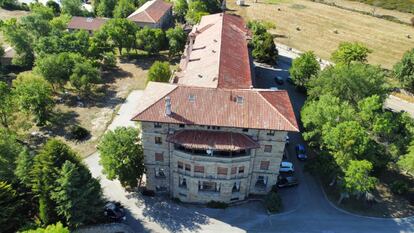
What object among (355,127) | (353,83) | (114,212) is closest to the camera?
(114,212)

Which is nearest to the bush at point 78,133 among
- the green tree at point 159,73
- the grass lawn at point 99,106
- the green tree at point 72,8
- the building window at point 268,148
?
the grass lawn at point 99,106

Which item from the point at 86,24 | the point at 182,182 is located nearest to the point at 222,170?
the point at 182,182

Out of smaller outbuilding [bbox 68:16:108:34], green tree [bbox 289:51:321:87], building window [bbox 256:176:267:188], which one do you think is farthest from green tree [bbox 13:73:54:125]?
green tree [bbox 289:51:321:87]

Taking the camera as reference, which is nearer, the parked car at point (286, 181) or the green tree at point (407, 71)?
the parked car at point (286, 181)

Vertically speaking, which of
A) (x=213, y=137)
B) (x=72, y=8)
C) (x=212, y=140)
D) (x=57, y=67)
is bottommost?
(x=212, y=140)

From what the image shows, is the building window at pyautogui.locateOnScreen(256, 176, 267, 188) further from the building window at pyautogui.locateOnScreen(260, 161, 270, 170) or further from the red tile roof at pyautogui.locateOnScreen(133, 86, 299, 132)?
the red tile roof at pyautogui.locateOnScreen(133, 86, 299, 132)

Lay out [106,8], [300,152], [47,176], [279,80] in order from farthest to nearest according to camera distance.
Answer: [106,8] → [279,80] → [300,152] → [47,176]

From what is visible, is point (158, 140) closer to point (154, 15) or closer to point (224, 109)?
point (224, 109)

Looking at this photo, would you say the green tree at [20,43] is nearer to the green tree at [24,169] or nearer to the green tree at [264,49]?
the green tree at [24,169]
